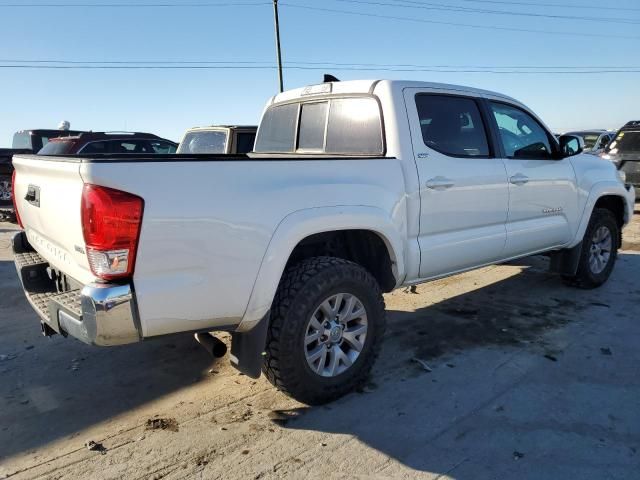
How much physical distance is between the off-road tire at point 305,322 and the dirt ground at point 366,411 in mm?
160

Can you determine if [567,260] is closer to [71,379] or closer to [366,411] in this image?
[366,411]

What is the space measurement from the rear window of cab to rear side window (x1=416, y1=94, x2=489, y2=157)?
0.38 m

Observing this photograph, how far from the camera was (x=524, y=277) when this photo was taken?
630 cm

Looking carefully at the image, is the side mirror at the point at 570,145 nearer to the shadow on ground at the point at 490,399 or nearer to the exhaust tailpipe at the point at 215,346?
the shadow on ground at the point at 490,399

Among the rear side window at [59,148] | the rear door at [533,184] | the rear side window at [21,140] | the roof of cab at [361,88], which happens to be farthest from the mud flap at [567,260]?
the rear side window at [21,140]

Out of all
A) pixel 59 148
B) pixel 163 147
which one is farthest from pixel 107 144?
pixel 163 147

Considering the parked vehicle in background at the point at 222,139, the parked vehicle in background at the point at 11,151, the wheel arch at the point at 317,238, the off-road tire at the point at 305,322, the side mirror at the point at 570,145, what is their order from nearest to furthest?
the wheel arch at the point at 317,238 < the off-road tire at the point at 305,322 < the side mirror at the point at 570,145 < the parked vehicle in background at the point at 222,139 < the parked vehicle in background at the point at 11,151

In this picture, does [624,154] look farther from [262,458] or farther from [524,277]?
[262,458]

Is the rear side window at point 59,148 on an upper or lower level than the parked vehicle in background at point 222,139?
lower

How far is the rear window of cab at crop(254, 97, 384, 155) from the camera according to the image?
381cm

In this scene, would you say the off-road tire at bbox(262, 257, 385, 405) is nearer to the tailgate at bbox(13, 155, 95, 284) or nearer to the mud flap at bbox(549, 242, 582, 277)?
the tailgate at bbox(13, 155, 95, 284)

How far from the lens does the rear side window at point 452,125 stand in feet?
12.7

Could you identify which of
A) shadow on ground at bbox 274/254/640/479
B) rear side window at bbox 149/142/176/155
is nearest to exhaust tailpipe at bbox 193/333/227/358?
shadow on ground at bbox 274/254/640/479

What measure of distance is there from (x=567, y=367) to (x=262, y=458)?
2.34 m
